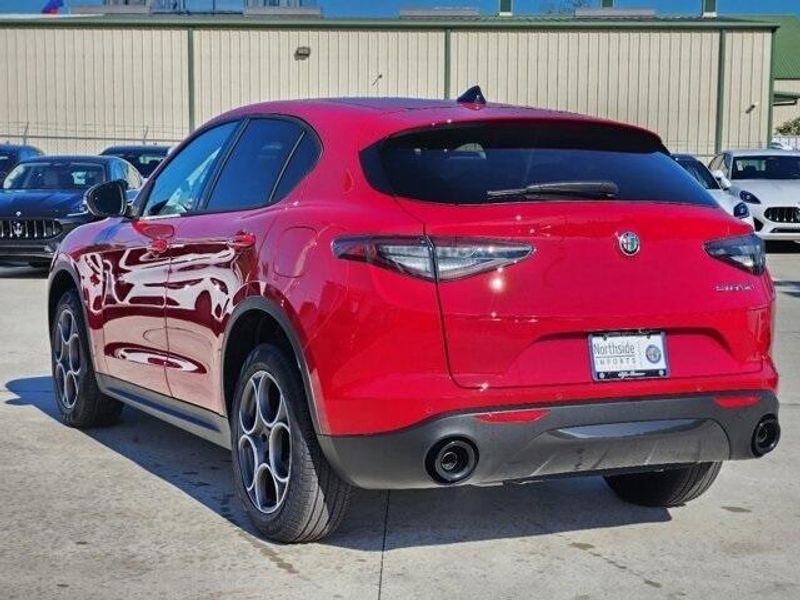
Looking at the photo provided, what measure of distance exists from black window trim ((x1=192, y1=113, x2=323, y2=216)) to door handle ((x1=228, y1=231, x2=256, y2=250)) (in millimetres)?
131

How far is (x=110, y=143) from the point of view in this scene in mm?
38719

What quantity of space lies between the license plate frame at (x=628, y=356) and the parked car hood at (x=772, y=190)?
1533cm

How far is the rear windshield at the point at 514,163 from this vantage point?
442 cm

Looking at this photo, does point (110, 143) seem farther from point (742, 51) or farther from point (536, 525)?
point (536, 525)

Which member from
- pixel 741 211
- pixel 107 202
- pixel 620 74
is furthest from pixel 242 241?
pixel 620 74

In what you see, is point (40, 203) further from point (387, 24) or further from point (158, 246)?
point (387, 24)

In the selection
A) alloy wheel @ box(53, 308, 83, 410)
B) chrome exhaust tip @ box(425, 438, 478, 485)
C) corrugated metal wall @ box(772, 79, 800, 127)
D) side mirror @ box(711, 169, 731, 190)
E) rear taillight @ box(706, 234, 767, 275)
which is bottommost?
alloy wheel @ box(53, 308, 83, 410)

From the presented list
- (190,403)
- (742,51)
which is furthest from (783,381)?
(742,51)

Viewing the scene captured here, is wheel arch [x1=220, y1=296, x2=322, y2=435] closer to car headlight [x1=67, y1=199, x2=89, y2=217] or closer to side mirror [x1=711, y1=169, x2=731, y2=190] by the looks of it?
car headlight [x1=67, y1=199, x2=89, y2=217]

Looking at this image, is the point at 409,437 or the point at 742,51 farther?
the point at 742,51

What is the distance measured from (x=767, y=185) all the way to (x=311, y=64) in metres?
20.9

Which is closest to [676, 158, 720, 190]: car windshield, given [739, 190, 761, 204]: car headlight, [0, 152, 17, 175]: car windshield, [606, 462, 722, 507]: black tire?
[739, 190, 761, 204]: car headlight

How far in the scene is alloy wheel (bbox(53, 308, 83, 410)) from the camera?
677 cm

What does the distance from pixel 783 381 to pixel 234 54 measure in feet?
103
